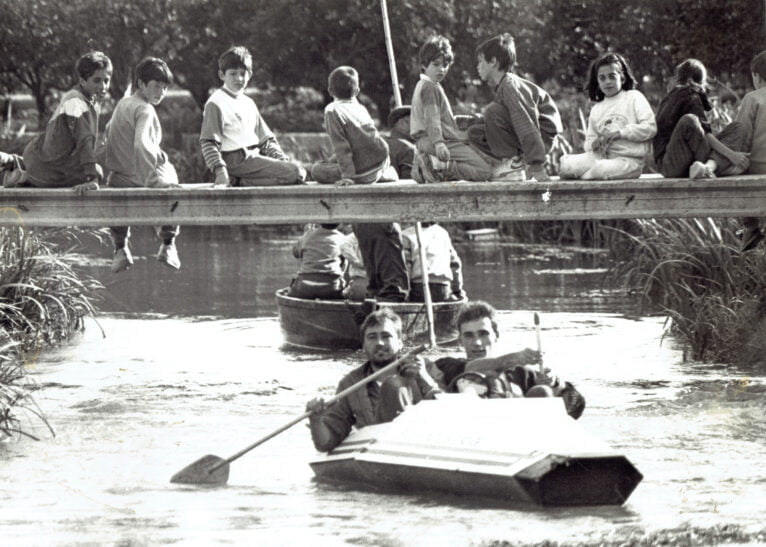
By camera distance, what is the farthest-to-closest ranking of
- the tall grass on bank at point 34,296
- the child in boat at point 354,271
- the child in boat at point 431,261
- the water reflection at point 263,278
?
the water reflection at point 263,278 → the child in boat at point 354,271 → the child in boat at point 431,261 → the tall grass on bank at point 34,296

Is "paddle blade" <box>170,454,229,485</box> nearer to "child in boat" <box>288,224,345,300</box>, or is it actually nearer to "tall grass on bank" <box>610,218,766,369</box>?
"tall grass on bank" <box>610,218,766,369</box>

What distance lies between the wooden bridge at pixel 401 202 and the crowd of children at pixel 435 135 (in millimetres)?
122

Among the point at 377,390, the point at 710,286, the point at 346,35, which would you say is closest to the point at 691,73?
the point at 377,390

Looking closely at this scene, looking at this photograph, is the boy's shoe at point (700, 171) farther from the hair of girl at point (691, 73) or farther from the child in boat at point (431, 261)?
the child in boat at point (431, 261)

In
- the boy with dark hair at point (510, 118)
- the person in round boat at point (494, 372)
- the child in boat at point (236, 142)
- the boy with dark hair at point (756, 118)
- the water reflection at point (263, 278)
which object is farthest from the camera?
the water reflection at point (263, 278)

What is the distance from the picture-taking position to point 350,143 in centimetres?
1141

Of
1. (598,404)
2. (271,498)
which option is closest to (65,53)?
(598,404)

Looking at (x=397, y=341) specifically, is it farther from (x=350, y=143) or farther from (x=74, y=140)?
(x=74, y=140)

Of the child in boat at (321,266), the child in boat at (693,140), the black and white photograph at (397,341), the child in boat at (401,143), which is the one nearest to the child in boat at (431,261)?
the black and white photograph at (397,341)

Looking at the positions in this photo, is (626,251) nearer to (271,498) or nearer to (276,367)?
(276,367)

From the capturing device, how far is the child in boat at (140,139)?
11.5 m

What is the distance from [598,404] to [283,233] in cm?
1322

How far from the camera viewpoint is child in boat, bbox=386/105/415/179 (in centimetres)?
1330

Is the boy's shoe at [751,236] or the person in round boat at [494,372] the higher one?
the boy's shoe at [751,236]
